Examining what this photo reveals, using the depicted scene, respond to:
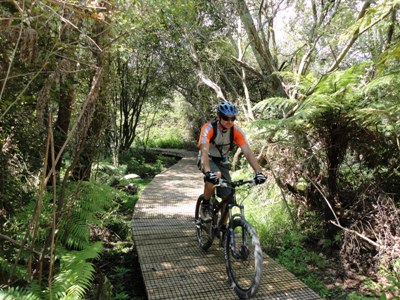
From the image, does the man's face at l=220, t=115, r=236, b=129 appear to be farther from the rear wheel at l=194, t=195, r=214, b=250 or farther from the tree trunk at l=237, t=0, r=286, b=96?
the tree trunk at l=237, t=0, r=286, b=96

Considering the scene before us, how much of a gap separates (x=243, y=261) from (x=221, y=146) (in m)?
1.49

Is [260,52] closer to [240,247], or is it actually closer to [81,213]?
[240,247]

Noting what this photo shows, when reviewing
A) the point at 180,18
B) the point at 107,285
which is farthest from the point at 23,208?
the point at 180,18

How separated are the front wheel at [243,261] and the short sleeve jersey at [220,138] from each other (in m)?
1.03

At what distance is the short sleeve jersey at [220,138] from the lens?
3.82 m


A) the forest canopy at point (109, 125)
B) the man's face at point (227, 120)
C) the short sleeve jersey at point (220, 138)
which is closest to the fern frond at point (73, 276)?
the forest canopy at point (109, 125)

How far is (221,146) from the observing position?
4027mm

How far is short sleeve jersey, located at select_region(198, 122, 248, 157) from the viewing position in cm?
382

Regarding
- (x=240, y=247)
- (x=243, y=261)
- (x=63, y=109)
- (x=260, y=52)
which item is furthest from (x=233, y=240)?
(x=260, y=52)

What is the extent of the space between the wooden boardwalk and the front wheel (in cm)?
14

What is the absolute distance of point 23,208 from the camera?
149 inches

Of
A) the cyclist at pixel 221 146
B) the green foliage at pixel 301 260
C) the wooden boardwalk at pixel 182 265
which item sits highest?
the cyclist at pixel 221 146

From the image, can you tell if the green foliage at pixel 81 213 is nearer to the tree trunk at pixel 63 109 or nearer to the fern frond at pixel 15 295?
the tree trunk at pixel 63 109

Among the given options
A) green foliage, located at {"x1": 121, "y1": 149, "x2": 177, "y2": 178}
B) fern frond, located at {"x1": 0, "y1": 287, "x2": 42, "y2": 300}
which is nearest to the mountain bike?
fern frond, located at {"x1": 0, "y1": 287, "x2": 42, "y2": 300}
